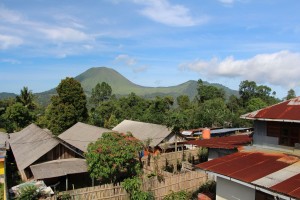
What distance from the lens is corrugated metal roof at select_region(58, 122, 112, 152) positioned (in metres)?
31.5

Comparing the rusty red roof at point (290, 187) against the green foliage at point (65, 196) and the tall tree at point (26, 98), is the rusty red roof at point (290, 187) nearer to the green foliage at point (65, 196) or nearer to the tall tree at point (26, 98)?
the green foliage at point (65, 196)

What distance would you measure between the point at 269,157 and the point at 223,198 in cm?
327

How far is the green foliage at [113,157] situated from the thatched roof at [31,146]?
7117mm

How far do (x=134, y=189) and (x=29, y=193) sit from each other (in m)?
6.04

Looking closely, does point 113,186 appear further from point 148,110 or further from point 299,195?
point 148,110

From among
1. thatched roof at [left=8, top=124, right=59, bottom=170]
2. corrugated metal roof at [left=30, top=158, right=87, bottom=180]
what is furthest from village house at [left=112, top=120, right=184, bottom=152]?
corrugated metal roof at [left=30, top=158, right=87, bottom=180]

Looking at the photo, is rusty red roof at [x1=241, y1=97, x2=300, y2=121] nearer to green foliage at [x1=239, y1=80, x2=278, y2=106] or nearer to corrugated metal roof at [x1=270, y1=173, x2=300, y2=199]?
corrugated metal roof at [x1=270, y1=173, x2=300, y2=199]

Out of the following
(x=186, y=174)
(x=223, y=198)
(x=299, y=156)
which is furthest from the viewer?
(x=186, y=174)

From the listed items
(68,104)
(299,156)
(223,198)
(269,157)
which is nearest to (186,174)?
(223,198)

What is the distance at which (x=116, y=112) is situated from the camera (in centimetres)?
6431

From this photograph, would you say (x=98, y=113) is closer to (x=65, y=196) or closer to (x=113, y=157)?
(x=113, y=157)

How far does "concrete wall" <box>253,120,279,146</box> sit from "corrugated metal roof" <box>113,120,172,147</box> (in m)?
17.0

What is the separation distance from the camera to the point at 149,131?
3766 cm

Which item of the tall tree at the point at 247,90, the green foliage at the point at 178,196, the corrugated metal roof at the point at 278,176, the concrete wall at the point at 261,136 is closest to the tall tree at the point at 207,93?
the tall tree at the point at 247,90
